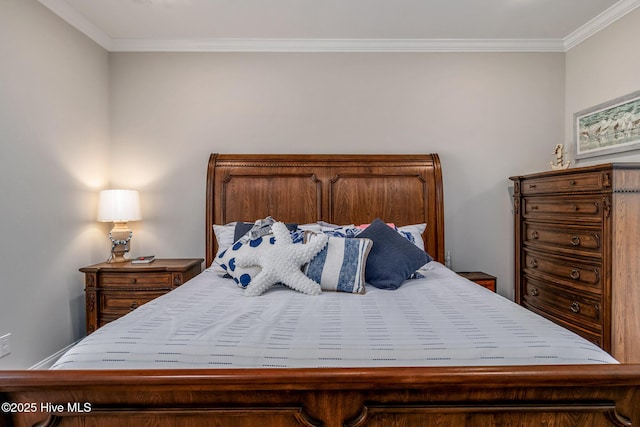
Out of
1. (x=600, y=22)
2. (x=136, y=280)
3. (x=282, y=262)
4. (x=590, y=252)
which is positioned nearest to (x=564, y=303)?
(x=590, y=252)

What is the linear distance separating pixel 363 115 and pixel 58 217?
253 centimetres

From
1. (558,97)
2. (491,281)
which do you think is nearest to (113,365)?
(491,281)

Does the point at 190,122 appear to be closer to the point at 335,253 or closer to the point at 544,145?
the point at 335,253

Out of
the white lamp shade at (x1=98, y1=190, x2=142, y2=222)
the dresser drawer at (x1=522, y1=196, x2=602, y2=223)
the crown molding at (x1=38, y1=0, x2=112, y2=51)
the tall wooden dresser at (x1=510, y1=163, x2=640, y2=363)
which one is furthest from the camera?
the white lamp shade at (x1=98, y1=190, x2=142, y2=222)

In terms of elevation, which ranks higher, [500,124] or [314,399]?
[500,124]

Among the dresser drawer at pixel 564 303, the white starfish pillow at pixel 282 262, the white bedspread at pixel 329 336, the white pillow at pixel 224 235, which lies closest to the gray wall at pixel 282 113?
the white pillow at pixel 224 235

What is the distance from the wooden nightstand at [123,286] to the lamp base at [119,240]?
0.69 feet

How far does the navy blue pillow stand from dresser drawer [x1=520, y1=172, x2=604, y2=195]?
1.14 metres

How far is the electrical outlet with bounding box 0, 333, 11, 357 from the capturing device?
2.14 m

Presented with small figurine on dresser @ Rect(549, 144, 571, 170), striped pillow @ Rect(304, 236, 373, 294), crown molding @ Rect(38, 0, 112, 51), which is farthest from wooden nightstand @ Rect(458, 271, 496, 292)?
crown molding @ Rect(38, 0, 112, 51)

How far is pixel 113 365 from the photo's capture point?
1.11 m

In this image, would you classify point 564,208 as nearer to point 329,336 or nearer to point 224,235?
point 329,336

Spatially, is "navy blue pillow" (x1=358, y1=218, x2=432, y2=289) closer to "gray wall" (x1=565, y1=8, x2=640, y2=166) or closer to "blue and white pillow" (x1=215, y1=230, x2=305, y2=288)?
"blue and white pillow" (x1=215, y1=230, x2=305, y2=288)

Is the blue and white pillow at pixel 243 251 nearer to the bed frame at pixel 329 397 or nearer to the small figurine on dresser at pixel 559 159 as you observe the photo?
the bed frame at pixel 329 397
